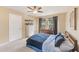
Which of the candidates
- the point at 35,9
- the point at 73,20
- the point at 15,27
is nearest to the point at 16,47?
the point at 15,27

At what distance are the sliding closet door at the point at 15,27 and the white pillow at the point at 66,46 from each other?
703 mm

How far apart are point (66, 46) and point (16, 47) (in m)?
0.77

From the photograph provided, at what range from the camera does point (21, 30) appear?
1805 millimetres

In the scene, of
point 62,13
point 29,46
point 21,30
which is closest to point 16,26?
point 21,30

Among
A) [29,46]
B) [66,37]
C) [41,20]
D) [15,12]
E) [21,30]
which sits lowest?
[29,46]

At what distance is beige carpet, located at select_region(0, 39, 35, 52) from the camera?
5.19 feet

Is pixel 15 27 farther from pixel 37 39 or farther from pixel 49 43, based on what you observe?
pixel 49 43

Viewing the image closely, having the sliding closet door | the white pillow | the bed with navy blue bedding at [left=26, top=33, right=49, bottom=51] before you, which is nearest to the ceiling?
the sliding closet door

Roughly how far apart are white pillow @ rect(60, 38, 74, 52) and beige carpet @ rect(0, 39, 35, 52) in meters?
0.48

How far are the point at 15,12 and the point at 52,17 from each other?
1.99ft

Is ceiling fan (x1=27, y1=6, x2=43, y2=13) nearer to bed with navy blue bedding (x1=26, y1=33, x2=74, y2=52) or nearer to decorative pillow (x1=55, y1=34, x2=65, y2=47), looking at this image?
→ bed with navy blue bedding (x1=26, y1=33, x2=74, y2=52)

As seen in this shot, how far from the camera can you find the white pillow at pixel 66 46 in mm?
1571

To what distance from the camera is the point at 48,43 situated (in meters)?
1.73
